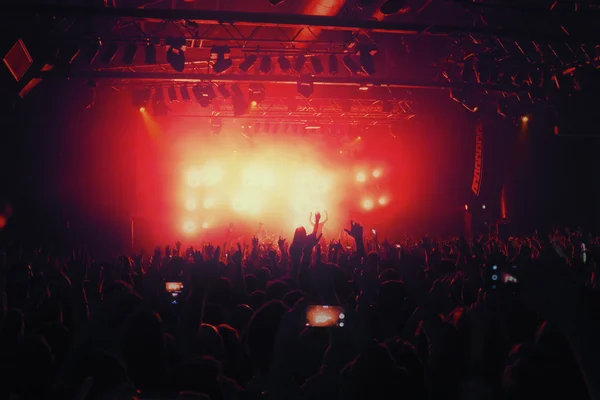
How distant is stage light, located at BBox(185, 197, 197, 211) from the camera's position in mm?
20750

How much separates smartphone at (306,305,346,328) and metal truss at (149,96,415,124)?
12.4 m

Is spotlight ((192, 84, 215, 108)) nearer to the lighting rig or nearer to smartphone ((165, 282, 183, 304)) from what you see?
the lighting rig

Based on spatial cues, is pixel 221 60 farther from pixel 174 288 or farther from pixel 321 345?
pixel 321 345

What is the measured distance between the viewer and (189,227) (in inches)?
818

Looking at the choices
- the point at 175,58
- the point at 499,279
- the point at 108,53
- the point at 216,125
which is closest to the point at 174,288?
the point at 499,279

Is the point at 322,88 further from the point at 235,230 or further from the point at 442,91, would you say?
the point at 235,230

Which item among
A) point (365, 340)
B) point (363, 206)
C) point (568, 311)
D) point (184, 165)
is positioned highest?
point (184, 165)

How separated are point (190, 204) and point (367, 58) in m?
13.0

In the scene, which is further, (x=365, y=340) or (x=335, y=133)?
(x=335, y=133)

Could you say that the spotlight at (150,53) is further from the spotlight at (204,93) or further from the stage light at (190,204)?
the stage light at (190,204)

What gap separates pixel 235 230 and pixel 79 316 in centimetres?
1869

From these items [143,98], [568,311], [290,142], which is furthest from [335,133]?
[568,311]

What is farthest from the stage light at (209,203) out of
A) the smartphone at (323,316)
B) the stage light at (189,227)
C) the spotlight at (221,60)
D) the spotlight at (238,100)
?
the smartphone at (323,316)

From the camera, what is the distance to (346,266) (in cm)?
679
